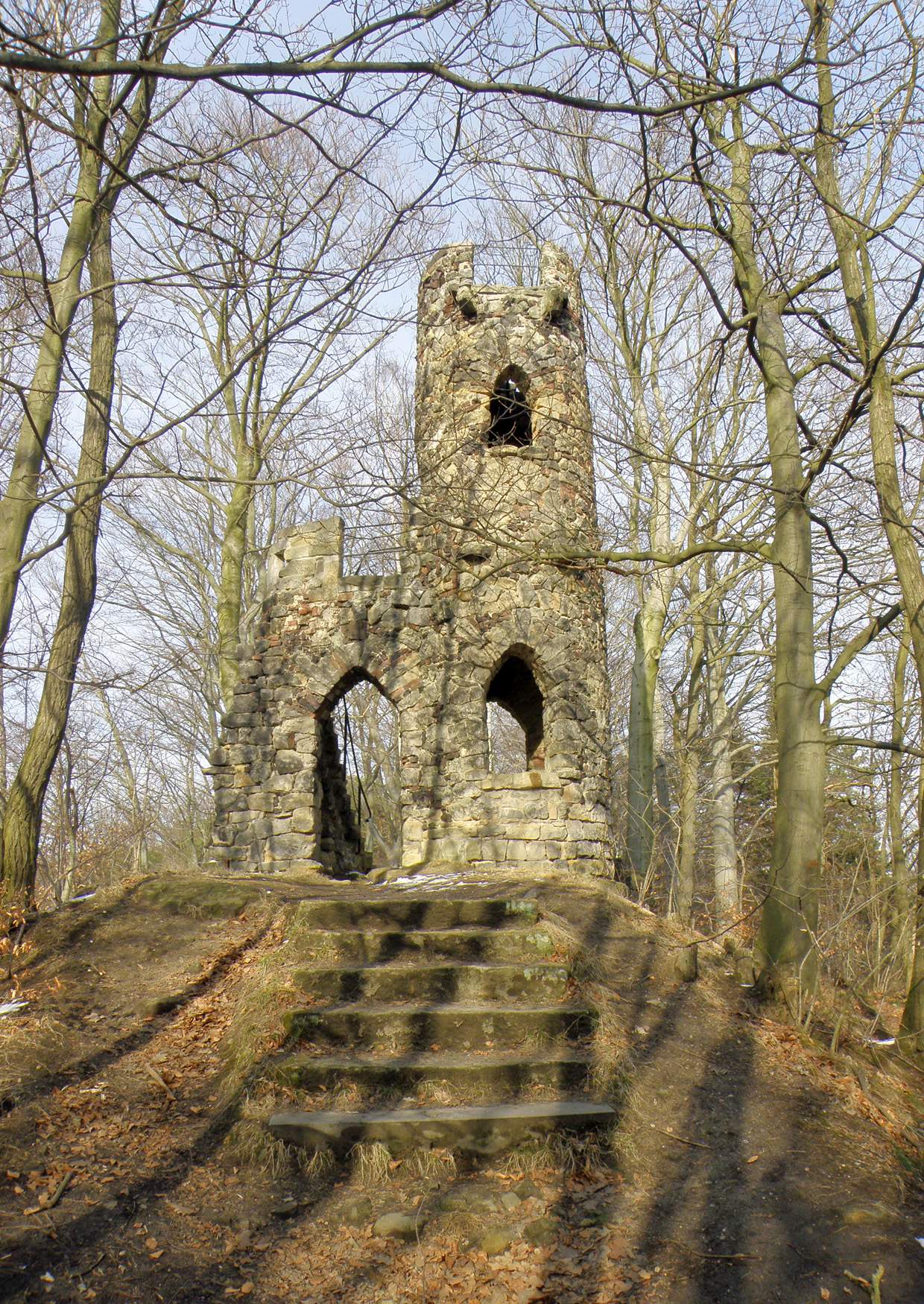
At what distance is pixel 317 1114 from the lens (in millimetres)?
4004

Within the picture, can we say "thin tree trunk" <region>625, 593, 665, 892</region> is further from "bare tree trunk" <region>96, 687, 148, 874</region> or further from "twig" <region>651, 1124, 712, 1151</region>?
"bare tree trunk" <region>96, 687, 148, 874</region>

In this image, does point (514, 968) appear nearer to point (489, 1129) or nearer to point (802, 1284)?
point (489, 1129)

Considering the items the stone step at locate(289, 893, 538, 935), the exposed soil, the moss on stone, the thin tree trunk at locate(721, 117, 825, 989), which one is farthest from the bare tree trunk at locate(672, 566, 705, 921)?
the moss on stone

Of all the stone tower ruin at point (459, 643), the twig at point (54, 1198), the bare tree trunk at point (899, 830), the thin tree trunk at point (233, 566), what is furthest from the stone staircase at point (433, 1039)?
the thin tree trunk at point (233, 566)

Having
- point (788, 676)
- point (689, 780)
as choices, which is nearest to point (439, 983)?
point (788, 676)

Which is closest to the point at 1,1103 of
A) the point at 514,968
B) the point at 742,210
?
the point at 514,968

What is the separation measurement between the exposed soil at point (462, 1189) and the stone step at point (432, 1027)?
38 cm

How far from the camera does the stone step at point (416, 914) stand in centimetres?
582

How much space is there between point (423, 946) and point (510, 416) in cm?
665

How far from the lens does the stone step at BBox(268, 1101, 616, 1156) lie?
12.8 ft

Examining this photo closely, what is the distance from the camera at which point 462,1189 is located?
3697mm

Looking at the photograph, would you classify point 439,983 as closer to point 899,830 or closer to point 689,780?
point 689,780

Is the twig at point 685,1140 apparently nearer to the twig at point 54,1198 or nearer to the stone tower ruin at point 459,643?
the twig at point 54,1198

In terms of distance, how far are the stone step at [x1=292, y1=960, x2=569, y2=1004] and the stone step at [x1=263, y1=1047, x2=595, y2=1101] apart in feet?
2.07
